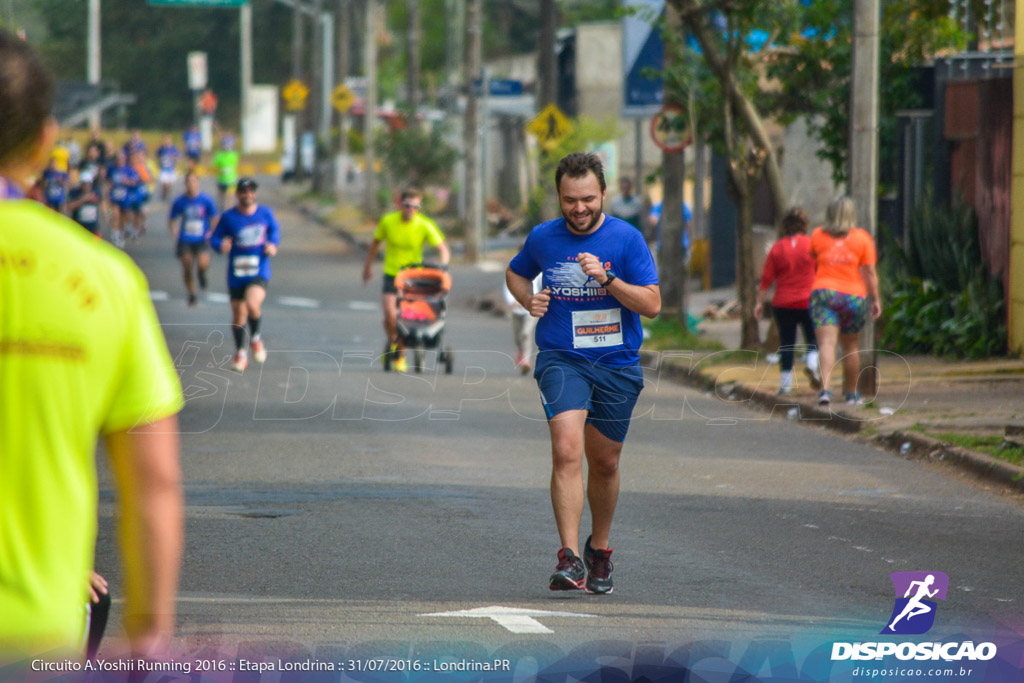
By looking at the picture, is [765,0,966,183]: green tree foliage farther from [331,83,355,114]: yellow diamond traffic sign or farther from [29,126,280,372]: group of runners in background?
[331,83,355,114]: yellow diamond traffic sign

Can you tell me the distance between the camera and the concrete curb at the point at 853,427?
10.6 m

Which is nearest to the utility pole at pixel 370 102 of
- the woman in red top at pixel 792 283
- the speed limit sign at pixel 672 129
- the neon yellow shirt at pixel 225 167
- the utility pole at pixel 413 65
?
the utility pole at pixel 413 65

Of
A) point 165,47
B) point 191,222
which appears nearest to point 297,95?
point 165,47

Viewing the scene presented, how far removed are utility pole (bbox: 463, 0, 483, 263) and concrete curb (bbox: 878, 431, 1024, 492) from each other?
70.0 ft

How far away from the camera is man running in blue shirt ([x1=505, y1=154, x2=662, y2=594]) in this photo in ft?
22.9

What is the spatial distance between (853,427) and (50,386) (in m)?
10.9

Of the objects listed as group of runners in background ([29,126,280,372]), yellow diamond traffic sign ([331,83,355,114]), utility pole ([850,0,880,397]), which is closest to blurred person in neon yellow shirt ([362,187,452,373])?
group of runners in background ([29,126,280,372])

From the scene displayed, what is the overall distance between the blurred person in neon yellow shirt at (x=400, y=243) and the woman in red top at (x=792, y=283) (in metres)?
3.83

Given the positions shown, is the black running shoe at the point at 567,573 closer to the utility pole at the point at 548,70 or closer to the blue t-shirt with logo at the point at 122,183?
the utility pole at the point at 548,70

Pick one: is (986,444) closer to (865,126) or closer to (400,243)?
(865,126)

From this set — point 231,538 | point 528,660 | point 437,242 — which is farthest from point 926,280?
point 528,660

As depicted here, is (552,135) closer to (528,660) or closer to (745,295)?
(745,295)

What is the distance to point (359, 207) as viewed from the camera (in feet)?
166

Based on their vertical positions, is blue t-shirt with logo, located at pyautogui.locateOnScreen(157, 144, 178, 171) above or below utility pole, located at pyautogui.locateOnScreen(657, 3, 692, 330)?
above
